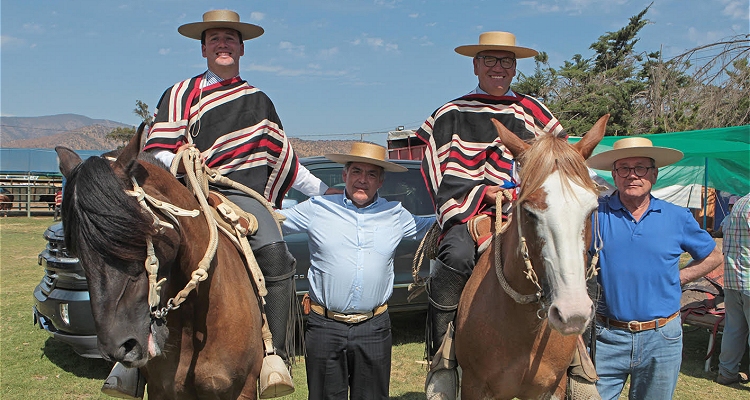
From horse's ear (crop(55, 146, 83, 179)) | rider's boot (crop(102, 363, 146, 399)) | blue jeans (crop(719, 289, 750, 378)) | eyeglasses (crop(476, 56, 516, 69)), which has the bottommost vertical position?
blue jeans (crop(719, 289, 750, 378))

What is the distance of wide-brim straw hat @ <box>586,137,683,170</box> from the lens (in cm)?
330

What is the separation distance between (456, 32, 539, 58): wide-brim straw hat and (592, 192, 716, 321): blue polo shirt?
3.88ft

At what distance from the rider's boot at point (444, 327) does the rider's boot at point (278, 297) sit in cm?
89

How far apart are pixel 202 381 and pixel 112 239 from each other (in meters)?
1.09

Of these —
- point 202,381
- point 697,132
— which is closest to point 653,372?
point 202,381

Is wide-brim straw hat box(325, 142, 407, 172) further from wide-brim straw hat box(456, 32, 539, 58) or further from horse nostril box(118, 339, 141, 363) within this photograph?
horse nostril box(118, 339, 141, 363)

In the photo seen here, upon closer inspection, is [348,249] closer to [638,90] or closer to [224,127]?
[224,127]

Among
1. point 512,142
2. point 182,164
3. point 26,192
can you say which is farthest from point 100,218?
point 26,192

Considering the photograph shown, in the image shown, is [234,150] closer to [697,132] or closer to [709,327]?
[709,327]

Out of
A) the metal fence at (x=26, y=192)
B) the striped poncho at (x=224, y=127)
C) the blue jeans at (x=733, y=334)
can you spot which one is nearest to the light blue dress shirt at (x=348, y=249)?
the striped poncho at (x=224, y=127)

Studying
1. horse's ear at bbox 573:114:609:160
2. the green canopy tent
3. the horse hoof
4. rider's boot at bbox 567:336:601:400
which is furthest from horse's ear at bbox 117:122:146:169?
the green canopy tent

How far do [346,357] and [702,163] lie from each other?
11232 millimetres

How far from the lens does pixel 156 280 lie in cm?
210

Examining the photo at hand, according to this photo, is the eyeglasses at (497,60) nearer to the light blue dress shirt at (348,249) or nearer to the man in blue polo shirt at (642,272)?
the man in blue polo shirt at (642,272)
